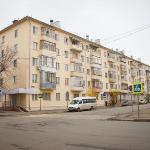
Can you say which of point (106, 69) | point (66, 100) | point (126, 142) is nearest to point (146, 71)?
point (106, 69)

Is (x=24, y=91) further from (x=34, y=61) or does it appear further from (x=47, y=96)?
(x=34, y=61)

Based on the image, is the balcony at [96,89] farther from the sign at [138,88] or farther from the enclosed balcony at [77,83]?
the sign at [138,88]

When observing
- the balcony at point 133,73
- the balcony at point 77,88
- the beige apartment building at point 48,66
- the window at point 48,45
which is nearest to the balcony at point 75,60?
the beige apartment building at point 48,66

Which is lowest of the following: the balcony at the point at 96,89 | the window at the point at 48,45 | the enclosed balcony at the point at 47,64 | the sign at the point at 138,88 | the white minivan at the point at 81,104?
the white minivan at the point at 81,104

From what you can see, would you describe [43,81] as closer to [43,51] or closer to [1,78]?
[43,51]

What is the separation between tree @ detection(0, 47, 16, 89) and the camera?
38.4 meters

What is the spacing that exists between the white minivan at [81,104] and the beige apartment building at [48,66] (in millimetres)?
2875

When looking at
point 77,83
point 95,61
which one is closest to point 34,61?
point 77,83

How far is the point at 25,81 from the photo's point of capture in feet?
131

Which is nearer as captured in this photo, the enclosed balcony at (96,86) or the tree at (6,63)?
the tree at (6,63)

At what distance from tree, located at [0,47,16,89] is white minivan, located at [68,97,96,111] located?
477 inches

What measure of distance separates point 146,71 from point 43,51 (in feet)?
205

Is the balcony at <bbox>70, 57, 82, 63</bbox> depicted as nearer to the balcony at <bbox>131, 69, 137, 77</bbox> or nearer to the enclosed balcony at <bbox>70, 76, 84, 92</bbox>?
the enclosed balcony at <bbox>70, 76, 84, 92</bbox>

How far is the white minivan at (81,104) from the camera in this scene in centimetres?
3859
